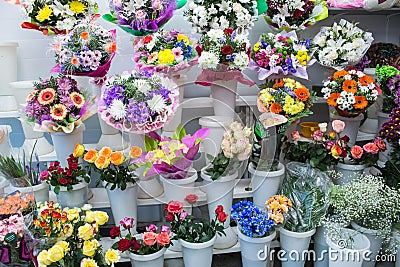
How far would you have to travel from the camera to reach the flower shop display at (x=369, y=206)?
6.57 ft

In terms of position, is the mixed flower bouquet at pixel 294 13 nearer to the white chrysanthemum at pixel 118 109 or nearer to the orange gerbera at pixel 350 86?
the orange gerbera at pixel 350 86

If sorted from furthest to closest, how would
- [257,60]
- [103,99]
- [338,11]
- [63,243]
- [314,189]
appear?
[338,11], [257,60], [314,189], [103,99], [63,243]

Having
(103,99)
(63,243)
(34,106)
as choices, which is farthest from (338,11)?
(63,243)

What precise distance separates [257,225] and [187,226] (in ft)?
1.02

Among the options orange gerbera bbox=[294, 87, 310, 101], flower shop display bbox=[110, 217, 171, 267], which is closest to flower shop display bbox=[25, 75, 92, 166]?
flower shop display bbox=[110, 217, 171, 267]

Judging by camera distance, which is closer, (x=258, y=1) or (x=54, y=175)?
(x=54, y=175)

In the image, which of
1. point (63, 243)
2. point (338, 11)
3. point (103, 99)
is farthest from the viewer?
point (338, 11)

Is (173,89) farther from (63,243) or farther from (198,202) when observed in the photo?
(63,243)

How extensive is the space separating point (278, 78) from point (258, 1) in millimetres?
421

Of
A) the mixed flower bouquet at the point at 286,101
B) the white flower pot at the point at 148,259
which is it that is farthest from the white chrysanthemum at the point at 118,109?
the mixed flower bouquet at the point at 286,101

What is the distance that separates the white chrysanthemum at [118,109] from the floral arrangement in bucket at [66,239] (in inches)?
15.8

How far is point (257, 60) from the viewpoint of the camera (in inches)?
88.8

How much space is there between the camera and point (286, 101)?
2084mm

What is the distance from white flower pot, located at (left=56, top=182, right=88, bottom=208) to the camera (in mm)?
2008
